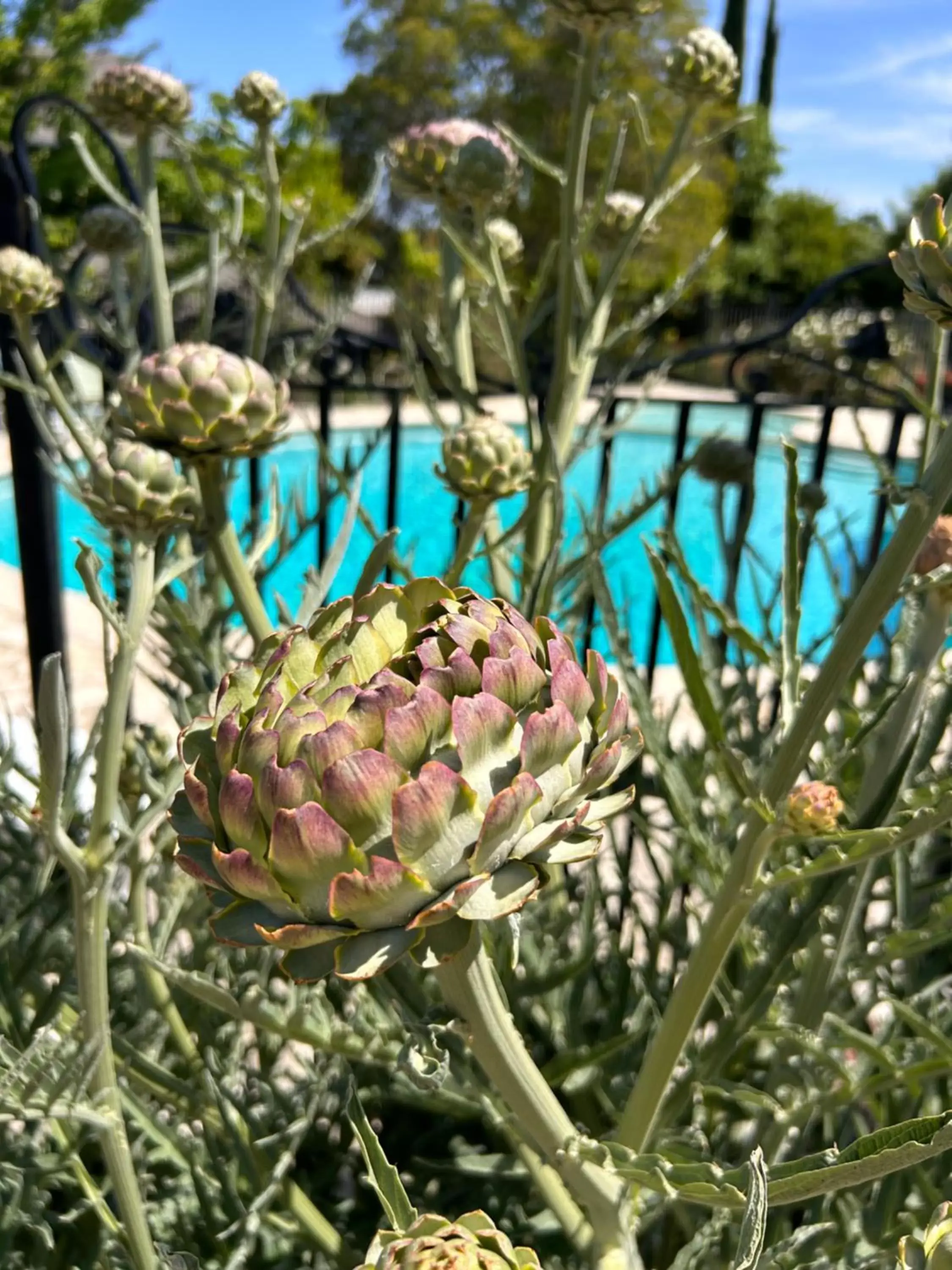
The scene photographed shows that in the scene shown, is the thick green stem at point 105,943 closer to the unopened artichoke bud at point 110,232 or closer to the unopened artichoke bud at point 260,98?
the unopened artichoke bud at point 260,98

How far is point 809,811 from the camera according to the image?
14.2 inches

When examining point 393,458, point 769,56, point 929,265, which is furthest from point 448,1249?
point 769,56

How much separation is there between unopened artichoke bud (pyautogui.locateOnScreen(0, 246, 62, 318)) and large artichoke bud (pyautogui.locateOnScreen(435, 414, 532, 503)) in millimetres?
341

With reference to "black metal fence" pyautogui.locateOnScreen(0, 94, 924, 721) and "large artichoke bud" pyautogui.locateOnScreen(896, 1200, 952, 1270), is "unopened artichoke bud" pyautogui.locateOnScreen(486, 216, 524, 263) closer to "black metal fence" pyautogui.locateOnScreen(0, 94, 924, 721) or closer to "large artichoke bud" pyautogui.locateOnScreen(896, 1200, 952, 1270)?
"black metal fence" pyautogui.locateOnScreen(0, 94, 924, 721)

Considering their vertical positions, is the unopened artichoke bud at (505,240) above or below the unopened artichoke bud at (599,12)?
below

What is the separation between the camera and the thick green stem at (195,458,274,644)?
0.50m

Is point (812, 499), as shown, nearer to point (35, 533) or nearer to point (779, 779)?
point (779, 779)

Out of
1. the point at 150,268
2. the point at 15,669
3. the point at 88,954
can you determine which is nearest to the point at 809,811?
the point at 88,954

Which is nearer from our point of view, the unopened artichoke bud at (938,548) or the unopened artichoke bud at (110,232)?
the unopened artichoke bud at (938,548)

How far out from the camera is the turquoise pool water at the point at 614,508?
347 cm

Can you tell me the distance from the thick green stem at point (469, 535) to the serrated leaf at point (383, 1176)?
0.24 meters

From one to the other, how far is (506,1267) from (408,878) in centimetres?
11

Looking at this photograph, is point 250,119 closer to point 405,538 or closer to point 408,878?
point 408,878

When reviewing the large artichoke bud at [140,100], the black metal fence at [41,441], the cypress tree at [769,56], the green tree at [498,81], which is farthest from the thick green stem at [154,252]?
the cypress tree at [769,56]
